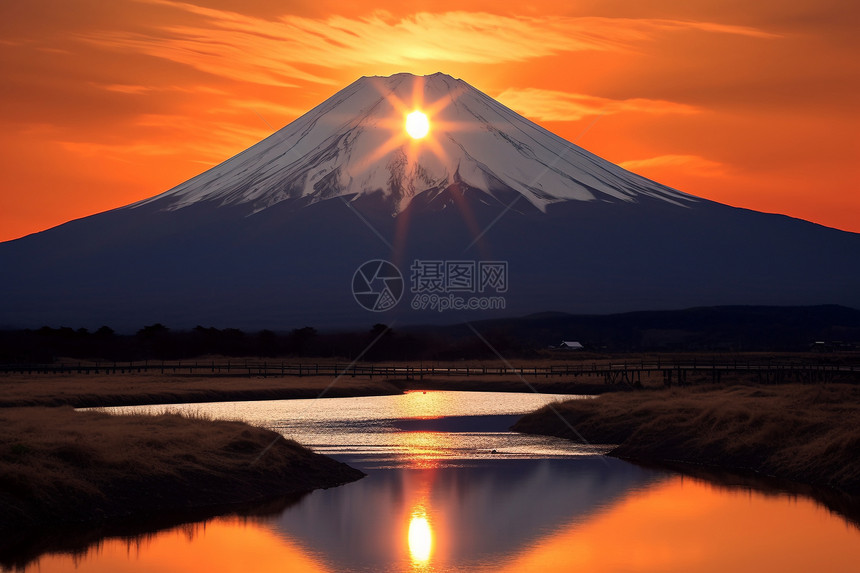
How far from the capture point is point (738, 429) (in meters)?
54.0

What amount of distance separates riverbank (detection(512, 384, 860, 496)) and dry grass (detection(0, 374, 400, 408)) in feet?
102

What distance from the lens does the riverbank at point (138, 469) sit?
35.2m

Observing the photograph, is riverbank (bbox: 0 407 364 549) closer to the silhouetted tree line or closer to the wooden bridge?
the wooden bridge

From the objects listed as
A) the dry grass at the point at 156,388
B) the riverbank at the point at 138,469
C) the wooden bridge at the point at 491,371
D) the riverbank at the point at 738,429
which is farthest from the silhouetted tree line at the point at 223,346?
the riverbank at the point at 138,469

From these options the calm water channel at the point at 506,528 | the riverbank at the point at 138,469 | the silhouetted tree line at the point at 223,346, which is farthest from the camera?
the silhouetted tree line at the point at 223,346

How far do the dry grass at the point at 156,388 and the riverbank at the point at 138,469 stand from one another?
102 feet

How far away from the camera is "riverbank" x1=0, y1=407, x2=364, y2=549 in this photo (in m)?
35.2

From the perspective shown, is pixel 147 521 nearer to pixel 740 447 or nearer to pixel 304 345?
pixel 740 447

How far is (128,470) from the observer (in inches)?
1551

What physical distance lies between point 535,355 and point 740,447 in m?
129

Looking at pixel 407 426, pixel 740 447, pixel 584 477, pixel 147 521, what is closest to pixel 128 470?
pixel 147 521

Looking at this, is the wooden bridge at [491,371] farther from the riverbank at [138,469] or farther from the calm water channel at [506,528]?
the riverbank at [138,469]

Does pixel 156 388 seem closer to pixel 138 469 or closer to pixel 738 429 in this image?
pixel 738 429

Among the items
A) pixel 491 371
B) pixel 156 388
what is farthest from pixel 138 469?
pixel 491 371
